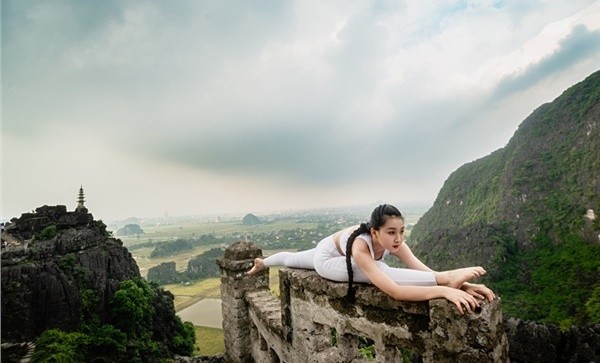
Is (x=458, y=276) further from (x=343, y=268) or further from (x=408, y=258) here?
(x=343, y=268)

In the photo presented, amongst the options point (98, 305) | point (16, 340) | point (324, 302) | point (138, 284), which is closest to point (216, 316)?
point (138, 284)

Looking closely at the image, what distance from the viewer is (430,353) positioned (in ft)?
8.66

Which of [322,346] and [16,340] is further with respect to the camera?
[16,340]

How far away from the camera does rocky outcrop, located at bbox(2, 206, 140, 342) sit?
35.8 metres

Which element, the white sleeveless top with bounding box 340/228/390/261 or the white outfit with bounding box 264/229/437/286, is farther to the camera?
the white sleeveless top with bounding box 340/228/390/261

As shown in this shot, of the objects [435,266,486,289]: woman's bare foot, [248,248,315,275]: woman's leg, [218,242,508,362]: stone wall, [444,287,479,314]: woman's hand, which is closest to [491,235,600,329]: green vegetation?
[218,242,508,362]: stone wall

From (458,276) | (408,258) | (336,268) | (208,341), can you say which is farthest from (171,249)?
(458,276)

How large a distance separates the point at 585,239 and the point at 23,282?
9060 cm

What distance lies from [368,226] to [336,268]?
1.90ft

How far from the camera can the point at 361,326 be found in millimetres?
3318

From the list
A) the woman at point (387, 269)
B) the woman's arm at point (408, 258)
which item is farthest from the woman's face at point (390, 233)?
the woman's arm at point (408, 258)

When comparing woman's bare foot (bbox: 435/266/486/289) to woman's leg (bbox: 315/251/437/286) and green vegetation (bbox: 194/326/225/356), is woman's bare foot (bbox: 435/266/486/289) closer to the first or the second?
woman's leg (bbox: 315/251/437/286)

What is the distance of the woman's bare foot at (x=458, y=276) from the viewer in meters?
2.63

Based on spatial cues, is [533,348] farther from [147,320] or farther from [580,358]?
[147,320]
